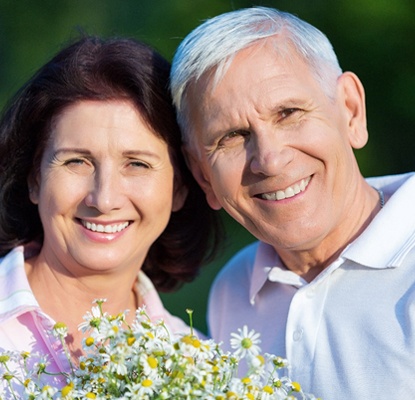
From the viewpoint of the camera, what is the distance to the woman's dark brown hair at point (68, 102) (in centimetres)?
365

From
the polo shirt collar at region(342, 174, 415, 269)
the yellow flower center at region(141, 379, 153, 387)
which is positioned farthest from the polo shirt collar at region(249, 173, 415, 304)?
the yellow flower center at region(141, 379, 153, 387)

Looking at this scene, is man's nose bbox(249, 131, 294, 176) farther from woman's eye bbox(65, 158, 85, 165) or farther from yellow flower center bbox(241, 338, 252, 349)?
yellow flower center bbox(241, 338, 252, 349)

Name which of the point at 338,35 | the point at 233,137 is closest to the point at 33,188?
the point at 233,137

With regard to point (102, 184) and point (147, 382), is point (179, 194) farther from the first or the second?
point (147, 382)

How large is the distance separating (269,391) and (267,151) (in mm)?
1083

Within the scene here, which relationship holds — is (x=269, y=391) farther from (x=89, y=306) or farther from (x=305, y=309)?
(x=89, y=306)

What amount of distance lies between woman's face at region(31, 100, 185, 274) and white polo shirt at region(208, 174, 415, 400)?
0.65 m

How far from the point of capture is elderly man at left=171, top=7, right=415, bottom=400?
336 centimetres

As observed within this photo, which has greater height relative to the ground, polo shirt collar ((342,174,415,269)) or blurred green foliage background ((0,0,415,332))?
polo shirt collar ((342,174,415,269))

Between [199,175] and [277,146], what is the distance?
0.54m

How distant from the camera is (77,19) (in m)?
13.9

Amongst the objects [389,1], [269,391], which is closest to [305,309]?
[269,391]

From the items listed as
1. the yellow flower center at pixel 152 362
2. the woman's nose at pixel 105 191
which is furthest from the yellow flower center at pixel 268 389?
the woman's nose at pixel 105 191

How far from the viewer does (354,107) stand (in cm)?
373
